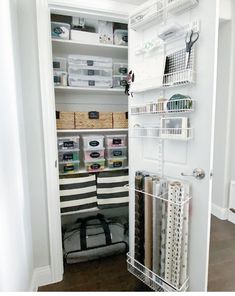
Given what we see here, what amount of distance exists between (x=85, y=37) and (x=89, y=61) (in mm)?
198

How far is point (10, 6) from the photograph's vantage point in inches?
48.4

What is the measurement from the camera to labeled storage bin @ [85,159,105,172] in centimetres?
192

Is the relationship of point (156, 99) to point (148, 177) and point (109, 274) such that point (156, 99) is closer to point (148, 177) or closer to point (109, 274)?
point (148, 177)

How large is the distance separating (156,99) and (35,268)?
1.67 m

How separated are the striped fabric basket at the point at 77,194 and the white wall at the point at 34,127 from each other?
0.21 meters

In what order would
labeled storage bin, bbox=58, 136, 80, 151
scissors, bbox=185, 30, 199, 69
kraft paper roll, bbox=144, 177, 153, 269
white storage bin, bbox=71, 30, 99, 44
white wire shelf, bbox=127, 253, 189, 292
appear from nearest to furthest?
scissors, bbox=185, 30, 199, 69, white wire shelf, bbox=127, 253, 189, 292, kraft paper roll, bbox=144, 177, 153, 269, white storage bin, bbox=71, 30, 99, 44, labeled storage bin, bbox=58, 136, 80, 151

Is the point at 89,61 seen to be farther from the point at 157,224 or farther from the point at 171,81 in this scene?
the point at 157,224

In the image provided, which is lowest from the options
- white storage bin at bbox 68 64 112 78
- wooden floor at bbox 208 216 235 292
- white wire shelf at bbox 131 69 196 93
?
wooden floor at bbox 208 216 235 292

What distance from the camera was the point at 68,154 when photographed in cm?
186

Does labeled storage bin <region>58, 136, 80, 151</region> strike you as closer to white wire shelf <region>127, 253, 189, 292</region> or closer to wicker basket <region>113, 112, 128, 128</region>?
wicker basket <region>113, 112, 128, 128</region>

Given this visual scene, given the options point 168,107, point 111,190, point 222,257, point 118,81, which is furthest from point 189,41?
point 222,257

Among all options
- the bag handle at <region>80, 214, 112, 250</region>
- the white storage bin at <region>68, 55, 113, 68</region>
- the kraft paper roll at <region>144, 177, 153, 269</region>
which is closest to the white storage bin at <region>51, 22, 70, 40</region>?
the white storage bin at <region>68, 55, 113, 68</region>

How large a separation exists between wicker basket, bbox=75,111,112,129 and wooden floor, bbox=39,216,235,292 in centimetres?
130

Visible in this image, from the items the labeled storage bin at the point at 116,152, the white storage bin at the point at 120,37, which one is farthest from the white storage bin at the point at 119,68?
the labeled storage bin at the point at 116,152
